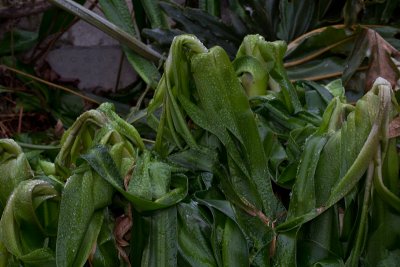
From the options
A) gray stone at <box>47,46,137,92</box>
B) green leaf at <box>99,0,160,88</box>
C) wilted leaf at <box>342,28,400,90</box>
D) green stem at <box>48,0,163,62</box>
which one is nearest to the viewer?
wilted leaf at <box>342,28,400,90</box>

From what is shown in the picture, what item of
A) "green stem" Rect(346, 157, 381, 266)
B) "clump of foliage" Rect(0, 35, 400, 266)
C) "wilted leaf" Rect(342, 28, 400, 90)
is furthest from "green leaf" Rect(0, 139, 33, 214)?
"wilted leaf" Rect(342, 28, 400, 90)

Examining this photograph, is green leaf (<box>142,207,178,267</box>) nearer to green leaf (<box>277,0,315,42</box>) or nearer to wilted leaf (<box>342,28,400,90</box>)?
wilted leaf (<box>342,28,400,90</box>)

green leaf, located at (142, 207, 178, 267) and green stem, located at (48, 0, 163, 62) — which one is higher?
green leaf, located at (142, 207, 178, 267)

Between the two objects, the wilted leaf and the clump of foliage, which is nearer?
the clump of foliage

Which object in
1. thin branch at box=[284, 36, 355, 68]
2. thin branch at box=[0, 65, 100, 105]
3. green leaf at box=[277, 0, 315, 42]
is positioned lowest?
thin branch at box=[0, 65, 100, 105]

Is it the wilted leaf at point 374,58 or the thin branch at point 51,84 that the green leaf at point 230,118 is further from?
the thin branch at point 51,84

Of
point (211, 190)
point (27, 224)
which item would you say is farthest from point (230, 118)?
point (27, 224)

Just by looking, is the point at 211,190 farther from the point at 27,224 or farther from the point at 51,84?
the point at 51,84

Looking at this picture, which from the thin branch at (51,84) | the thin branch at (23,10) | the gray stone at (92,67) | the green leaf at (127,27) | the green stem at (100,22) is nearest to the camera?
the green stem at (100,22)

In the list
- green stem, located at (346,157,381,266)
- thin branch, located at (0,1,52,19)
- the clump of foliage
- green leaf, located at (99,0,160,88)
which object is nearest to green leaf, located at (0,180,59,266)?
the clump of foliage

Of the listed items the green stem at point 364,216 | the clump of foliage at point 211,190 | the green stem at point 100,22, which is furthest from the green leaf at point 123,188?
the green stem at point 100,22

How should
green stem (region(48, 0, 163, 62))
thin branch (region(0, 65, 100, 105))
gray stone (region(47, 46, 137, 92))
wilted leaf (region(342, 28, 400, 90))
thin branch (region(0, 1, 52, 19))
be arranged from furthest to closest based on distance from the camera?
1. gray stone (region(47, 46, 137, 92))
2. thin branch (region(0, 1, 52, 19))
3. thin branch (region(0, 65, 100, 105))
4. green stem (region(48, 0, 163, 62))
5. wilted leaf (region(342, 28, 400, 90))

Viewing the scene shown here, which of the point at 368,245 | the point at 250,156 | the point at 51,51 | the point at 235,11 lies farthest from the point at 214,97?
the point at 51,51

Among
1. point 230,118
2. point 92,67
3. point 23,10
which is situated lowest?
point 92,67
